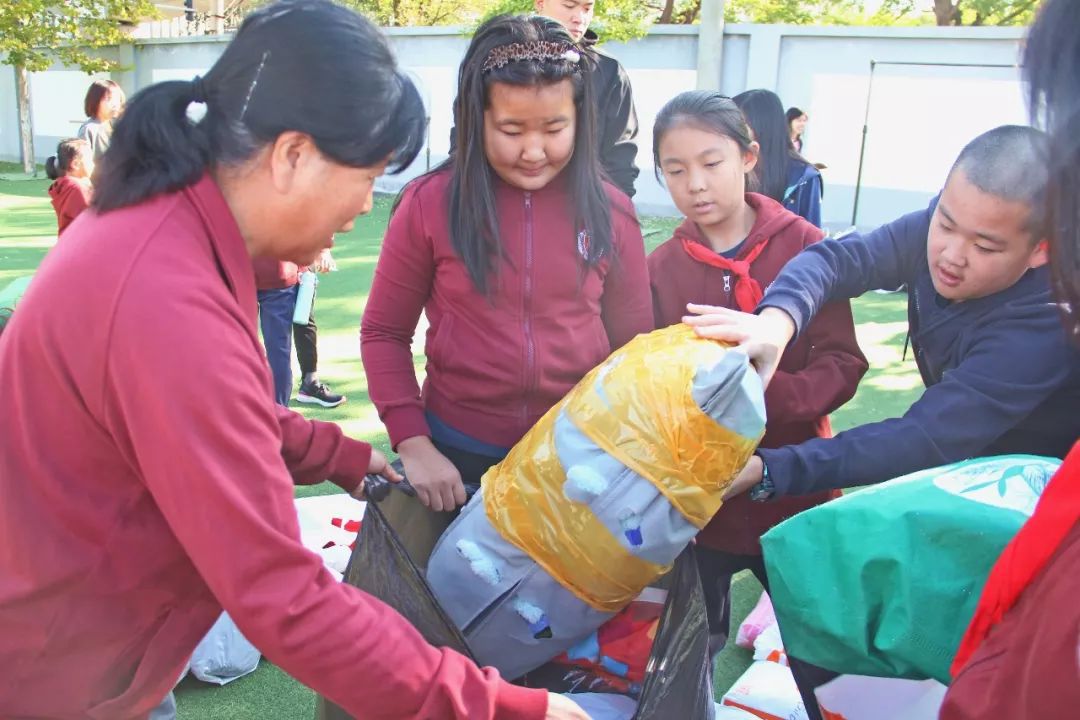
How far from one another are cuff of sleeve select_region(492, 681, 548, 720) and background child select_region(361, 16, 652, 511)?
822mm

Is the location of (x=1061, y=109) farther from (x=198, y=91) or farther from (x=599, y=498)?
(x=198, y=91)

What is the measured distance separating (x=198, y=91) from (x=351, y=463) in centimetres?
74

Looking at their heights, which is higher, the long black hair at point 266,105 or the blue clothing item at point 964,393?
the long black hair at point 266,105

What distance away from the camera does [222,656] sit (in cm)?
248

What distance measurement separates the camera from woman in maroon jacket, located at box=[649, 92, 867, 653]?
2109 millimetres

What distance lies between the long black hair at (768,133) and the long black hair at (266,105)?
9.15ft

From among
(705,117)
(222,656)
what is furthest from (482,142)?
(222,656)

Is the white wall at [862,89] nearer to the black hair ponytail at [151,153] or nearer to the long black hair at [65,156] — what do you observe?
the long black hair at [65,156]

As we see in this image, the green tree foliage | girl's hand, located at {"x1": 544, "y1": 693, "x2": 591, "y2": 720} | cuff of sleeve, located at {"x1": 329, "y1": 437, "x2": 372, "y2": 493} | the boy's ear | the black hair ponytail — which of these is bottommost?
girl's hand, located at {"x1": 544, "y1": 693, "x2": 591, "y2": 720}

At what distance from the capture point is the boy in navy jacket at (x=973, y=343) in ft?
5.38

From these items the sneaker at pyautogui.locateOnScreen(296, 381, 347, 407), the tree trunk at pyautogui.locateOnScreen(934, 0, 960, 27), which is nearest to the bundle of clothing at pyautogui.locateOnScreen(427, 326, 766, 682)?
the sneaker at pyautogui.locateOnScreen(296, 381, 347, 407)

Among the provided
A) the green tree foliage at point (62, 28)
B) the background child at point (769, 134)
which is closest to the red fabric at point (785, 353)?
the background child at point (769, 134)

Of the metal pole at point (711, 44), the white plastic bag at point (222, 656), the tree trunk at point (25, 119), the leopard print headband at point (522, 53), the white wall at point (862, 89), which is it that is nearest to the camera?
the leopard print headband at point (522, 53)

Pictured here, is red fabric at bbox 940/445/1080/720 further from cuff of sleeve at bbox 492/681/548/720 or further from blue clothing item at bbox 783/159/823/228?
blue clothing item at bbox 783/159/823/228
